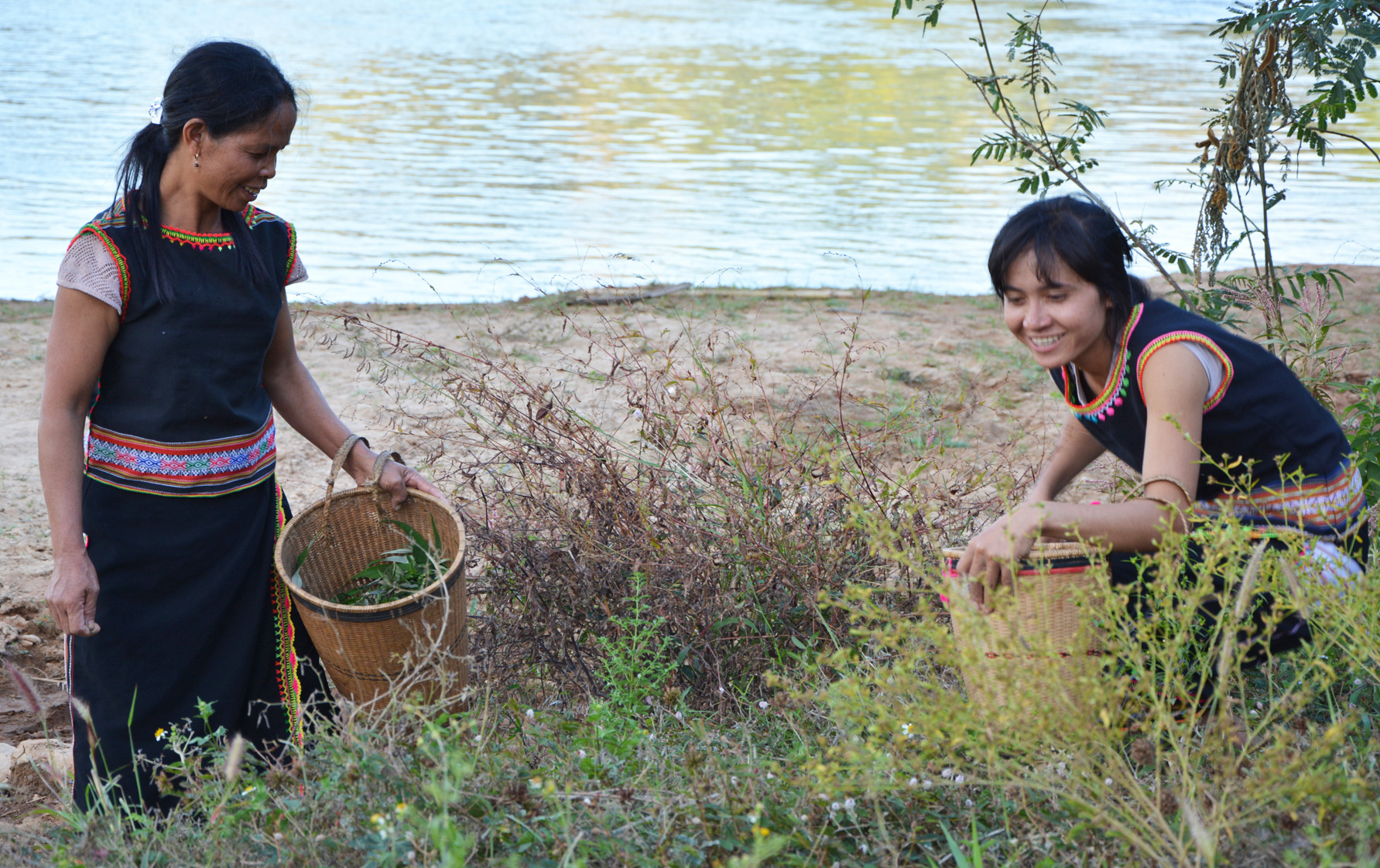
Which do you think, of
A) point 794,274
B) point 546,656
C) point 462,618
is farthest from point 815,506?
point 794,274

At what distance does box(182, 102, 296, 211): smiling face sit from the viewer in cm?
213

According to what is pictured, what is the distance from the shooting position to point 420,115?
13703 mm

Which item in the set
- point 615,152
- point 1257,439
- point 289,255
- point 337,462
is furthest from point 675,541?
point 615,152

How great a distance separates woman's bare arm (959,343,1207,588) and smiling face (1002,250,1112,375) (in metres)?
0.15

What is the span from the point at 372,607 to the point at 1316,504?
1712 mm

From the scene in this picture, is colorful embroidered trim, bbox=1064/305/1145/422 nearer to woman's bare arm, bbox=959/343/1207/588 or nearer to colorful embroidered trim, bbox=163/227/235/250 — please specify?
woman's bare arm, bbox=959/343/1207/588

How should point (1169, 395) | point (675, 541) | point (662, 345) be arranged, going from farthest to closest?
point (662, 345)
point (675, 541)
point (1169, 395)

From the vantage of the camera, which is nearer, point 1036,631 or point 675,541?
point 1036,631

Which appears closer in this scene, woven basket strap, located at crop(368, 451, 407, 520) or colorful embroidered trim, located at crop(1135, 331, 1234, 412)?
colorful embroidered trim, located at crop(1135, 331, 1234, 412)

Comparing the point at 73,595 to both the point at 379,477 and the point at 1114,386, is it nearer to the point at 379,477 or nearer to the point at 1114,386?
the point at 379,477

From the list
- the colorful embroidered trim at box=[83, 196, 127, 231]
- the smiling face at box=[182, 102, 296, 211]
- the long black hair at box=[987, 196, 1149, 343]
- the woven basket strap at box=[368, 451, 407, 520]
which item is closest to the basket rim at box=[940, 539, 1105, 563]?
the long black hair at box=[987, 196, 1149, 343]

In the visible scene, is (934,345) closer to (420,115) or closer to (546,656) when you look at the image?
(546,656)

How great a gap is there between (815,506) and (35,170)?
936cm

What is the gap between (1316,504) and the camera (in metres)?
2.15
